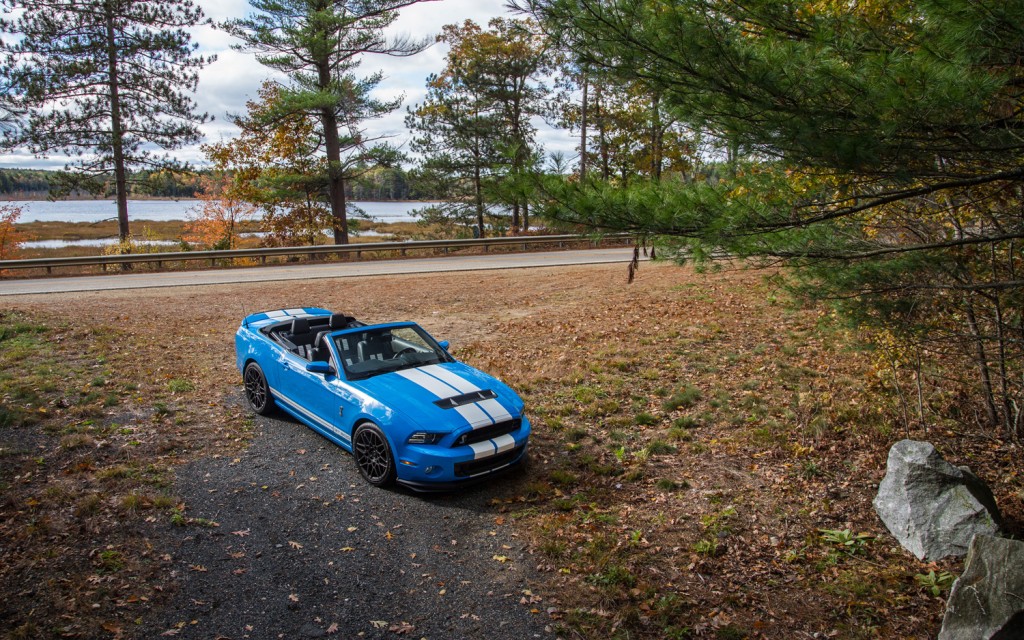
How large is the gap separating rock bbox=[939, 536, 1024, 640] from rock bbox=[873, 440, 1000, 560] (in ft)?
3.00

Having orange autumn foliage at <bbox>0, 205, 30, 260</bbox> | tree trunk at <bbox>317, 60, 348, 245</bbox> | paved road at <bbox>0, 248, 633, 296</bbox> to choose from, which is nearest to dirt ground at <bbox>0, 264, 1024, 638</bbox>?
paved road at <bbox>0, 248, 633, 296</bbox>

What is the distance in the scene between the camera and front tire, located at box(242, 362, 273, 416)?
26.6 ft

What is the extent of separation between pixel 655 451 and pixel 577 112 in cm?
2662

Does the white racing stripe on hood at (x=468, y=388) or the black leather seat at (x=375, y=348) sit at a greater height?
the black leather seat at (x=375, y=348)

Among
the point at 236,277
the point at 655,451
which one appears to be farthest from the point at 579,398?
the point at 236,277

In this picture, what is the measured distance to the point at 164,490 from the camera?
6148mm

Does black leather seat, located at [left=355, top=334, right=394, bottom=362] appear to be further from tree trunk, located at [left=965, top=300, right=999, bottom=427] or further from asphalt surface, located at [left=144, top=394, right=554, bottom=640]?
tree trunk, located at [left=965, top=300, right=999, bottom=427]

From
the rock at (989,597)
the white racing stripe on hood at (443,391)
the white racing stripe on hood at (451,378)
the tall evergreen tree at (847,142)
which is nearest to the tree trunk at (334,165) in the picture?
the white racing stripe on hood at (451,378)

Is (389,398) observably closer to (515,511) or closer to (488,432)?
(488,432)

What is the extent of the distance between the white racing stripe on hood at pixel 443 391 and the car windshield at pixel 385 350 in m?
0.25

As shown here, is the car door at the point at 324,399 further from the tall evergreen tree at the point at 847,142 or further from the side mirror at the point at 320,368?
the tall evergreen tree at the point at 847,142

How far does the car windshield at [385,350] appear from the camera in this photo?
6.90 metres

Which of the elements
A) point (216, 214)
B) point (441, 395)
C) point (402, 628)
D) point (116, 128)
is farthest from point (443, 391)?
point (216, 214)

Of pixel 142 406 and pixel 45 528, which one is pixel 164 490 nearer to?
pixel 45 528
